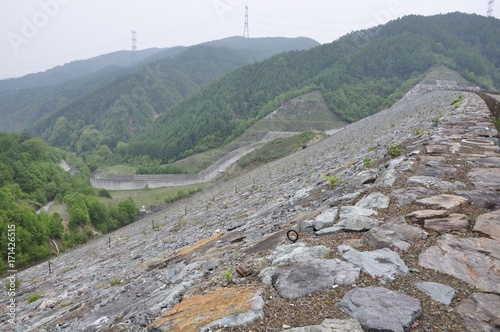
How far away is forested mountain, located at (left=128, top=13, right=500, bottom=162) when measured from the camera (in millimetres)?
99250

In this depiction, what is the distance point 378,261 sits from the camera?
3949mm

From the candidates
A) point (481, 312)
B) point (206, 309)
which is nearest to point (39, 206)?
point (206, 309)

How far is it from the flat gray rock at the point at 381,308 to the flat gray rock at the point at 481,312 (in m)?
0.38

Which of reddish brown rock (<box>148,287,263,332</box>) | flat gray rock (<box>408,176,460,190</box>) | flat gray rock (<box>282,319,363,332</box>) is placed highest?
flat gray rock (<box>408,176,460,190</box>)

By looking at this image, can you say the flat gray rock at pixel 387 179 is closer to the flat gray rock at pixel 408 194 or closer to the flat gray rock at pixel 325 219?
the flat gray rock at pixel 408 194

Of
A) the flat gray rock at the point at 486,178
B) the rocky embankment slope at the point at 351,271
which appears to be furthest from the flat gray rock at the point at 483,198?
the flat gray rock at the point at 486,178

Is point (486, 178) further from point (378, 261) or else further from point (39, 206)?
point (39, 206)

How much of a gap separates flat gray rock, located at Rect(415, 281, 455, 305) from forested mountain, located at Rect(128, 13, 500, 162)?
81.6m

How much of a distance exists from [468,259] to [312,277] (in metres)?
1.83

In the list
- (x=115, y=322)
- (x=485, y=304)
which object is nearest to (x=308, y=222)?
(x=485, y=304)

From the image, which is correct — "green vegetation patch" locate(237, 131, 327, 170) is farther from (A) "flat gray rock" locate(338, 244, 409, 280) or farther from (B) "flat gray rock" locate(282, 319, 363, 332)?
(B) "flat gray rock" locate(282, 319, 363, 332)

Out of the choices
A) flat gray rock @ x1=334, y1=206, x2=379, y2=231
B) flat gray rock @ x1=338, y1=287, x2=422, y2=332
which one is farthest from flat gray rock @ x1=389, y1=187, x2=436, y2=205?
flat gray rock @ x1=338, y1=287, x2=422, y2=332

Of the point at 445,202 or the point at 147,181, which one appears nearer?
the point at 445,202

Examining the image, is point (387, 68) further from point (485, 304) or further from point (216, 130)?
point (485, 304)
